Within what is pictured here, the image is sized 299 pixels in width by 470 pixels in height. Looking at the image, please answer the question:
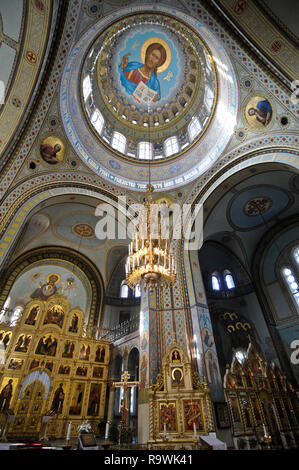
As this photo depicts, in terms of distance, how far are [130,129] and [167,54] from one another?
4181 millimetres

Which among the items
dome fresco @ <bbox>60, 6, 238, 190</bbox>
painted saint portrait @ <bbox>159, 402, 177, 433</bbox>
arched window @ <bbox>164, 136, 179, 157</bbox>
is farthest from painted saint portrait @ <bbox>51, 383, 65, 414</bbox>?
arched window @ <bbox>164, 136, 179, 157</bbox>

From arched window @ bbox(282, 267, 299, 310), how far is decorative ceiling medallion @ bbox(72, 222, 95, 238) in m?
11.7

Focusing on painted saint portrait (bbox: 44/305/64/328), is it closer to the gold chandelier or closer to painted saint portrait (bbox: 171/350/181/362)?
painted saint portrait (bbox: 171/350/181/362)

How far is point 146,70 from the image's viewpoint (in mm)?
12875

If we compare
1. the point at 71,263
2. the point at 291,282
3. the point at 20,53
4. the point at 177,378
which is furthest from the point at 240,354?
the point at 20,53

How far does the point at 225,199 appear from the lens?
12445 millimetres

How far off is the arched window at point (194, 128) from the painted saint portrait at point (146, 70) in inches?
102

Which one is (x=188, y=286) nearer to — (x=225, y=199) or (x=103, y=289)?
(x=225, y=199)

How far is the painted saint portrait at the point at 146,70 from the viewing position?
476 inches

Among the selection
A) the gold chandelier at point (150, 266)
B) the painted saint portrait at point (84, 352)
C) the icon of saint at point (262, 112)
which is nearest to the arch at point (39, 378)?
the painted saint portrait at point (84, 352)
